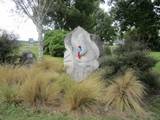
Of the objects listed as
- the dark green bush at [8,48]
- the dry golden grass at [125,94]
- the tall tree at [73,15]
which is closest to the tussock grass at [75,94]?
the dry golden grass at [125,94]

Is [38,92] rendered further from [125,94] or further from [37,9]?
[37,9]

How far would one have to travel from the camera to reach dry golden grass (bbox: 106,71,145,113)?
8.66 metres

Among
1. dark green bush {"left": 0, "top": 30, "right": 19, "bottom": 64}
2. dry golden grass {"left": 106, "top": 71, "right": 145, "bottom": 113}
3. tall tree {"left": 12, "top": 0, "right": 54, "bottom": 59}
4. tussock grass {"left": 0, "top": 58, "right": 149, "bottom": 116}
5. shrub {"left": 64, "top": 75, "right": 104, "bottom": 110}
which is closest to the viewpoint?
shrub {"left": 64, "top": 75, "right": 104, "bottom": 110}

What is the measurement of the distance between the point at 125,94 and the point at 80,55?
3588mm

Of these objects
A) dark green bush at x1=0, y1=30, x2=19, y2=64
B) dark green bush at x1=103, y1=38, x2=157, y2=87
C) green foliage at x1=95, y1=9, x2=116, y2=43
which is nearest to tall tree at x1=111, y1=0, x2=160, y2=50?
dark green bush at x1=103, y1=38, x2=157, y2=87

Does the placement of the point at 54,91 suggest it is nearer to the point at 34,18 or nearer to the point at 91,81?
the point at 91,81

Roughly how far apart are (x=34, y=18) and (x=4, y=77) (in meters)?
11.2

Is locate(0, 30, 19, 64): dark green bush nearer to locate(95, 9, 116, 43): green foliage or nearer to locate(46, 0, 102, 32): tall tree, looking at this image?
locate(95, 9, 116, 43): green foliage

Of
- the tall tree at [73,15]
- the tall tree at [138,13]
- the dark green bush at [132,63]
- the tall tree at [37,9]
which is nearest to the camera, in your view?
the dark green bush at [132,63]

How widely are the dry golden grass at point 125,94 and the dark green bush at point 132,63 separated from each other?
988mm

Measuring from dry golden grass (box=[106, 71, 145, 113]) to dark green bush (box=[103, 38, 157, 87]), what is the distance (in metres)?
0.99

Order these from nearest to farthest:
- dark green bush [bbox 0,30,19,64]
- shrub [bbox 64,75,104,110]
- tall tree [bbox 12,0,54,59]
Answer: shrub [bbox 64,75,104,110] < dark green bush [bbox 0,30,19,64] < tall tree [bbox 12,0,54,59]

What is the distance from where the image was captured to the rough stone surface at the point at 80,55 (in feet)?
39.4

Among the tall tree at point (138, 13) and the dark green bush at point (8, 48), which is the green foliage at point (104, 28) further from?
the dark green bush at point (8, 48)
